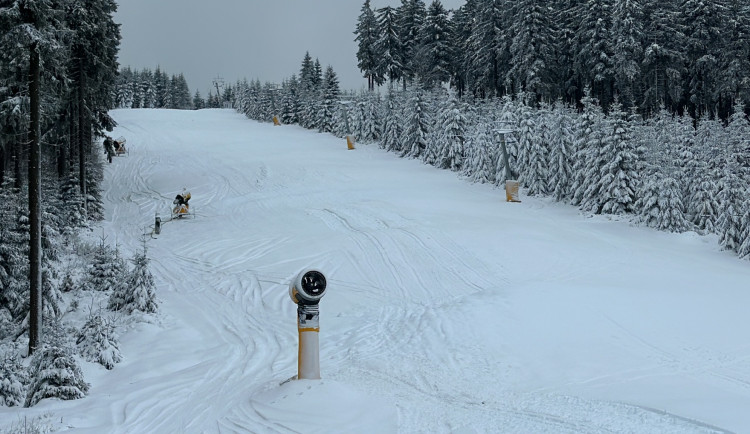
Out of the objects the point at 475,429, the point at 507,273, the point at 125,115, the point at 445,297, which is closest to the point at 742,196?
the point at 507,273

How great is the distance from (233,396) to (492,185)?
25161mm

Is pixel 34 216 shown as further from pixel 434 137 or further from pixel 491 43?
pixel 491 43

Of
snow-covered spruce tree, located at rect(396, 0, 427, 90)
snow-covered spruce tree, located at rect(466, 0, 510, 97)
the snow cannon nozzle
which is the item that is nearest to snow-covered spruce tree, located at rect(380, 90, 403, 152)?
snow-covered spruce tree, located at rect(466, 0, 510, 97)

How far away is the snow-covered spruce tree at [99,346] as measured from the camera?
890 cm

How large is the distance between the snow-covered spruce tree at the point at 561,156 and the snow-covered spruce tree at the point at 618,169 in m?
2.93

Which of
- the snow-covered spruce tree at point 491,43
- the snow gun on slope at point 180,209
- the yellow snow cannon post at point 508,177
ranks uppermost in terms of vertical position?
the snow-covered spruce tree at point 491,43

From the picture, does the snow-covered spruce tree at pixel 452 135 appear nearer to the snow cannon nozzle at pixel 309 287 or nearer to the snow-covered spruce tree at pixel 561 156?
the snow-covered spruce tree at pixel 561 156

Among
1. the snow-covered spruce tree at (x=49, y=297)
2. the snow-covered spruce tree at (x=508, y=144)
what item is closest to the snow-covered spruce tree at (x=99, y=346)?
the snow-covered spruce tree at (x=49, y=297)

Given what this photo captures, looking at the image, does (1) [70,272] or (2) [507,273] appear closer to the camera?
(2) [507,273]

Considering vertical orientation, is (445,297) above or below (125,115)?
below

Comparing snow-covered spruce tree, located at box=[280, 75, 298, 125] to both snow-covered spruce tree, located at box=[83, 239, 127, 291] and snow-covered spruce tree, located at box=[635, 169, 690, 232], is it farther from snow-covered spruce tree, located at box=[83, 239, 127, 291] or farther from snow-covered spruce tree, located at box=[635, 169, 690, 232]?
snow-covered spruce tree, located at box=[83, 239, 127, 291]

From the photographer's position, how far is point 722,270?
1508 centimetres

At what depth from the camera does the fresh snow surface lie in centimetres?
590

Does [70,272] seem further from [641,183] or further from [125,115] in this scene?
[125,115]
